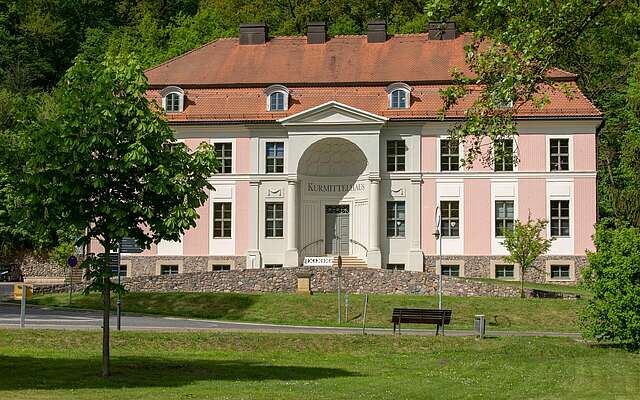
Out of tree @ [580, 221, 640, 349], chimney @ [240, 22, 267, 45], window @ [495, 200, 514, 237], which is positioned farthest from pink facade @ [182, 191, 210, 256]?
tree @ [580, 221, 640, 349]

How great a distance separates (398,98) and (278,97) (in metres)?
6.10

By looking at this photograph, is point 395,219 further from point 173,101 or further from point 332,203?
point 173,101

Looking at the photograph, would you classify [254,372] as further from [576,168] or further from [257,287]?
[576,168]

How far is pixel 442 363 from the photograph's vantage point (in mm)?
24641

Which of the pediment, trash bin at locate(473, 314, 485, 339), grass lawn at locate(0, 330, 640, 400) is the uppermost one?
the pediment

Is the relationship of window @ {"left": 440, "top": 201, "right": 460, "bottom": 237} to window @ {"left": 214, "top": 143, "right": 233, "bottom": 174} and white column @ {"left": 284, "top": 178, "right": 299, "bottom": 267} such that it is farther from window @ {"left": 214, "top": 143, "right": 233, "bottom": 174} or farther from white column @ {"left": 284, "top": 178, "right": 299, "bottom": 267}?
window @ {"left": 214, "top": 143, "right": 233, "bottom": 174}

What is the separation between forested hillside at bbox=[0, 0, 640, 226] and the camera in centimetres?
A: 6103

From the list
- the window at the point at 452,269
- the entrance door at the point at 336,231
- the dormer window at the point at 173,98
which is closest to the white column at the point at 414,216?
the window at the point at 452,269

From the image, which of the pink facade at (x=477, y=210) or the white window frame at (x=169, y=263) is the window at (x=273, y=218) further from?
the pink facade at (x=477, y=210)

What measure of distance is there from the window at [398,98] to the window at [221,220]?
9804mm

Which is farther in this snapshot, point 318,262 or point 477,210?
point 477,210

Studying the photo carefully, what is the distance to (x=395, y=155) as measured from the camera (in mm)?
52125

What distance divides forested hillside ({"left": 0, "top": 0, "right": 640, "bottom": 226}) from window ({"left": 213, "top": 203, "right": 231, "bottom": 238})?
12.6 metres

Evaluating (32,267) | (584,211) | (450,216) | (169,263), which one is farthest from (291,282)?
(32,267)
